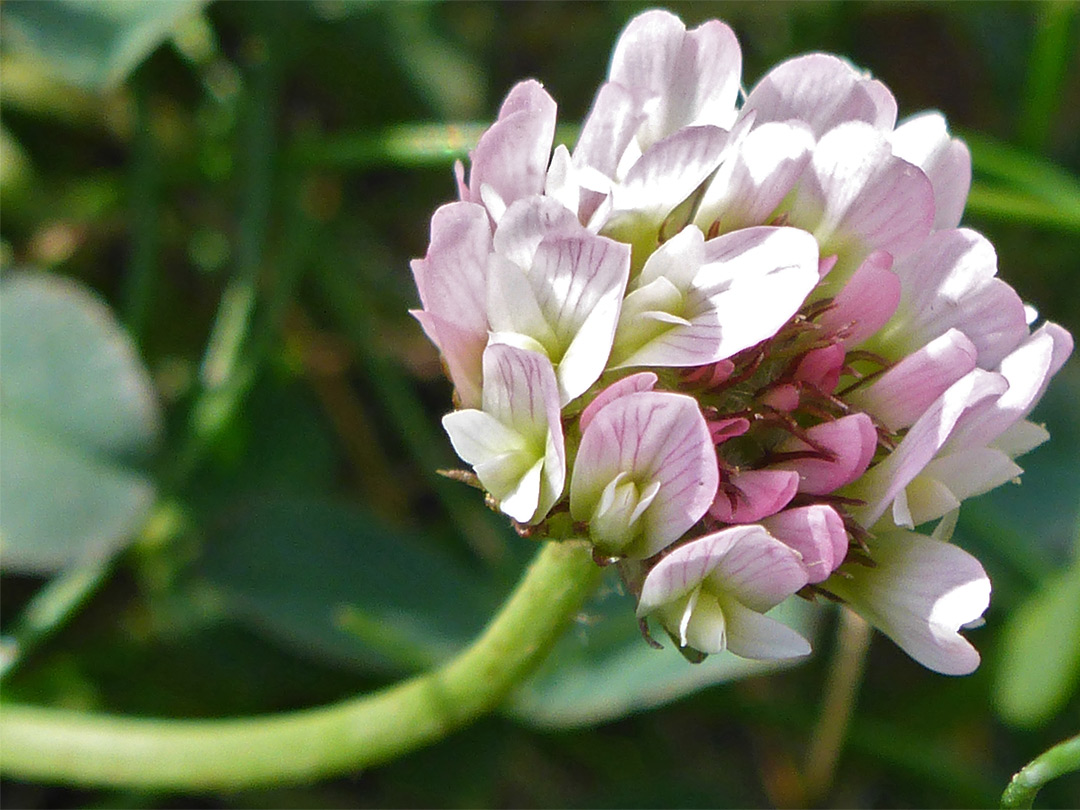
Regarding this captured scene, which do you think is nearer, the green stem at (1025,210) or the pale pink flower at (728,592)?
the pale pink flower at (728,592)

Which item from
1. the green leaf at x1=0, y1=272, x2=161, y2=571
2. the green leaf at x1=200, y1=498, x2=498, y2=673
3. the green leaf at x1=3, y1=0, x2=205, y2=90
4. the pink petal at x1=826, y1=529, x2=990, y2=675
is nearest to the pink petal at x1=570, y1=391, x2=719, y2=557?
the pink petal at x1=826, y1=529, x2=990, y2=675

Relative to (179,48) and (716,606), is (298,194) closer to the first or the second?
(179,48)

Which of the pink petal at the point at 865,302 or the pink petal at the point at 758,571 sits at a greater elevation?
the pink petal at the point at 865,302

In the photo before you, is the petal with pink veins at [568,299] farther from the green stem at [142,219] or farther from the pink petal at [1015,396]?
the green stem at [142,219]

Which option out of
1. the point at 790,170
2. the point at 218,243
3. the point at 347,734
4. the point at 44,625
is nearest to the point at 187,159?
the point at 218,243

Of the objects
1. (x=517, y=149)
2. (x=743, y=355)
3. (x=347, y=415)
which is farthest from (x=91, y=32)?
(x=743, y=355)

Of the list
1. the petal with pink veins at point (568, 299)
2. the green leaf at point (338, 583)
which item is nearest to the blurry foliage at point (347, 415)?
the green leaf at point (338, 583)
